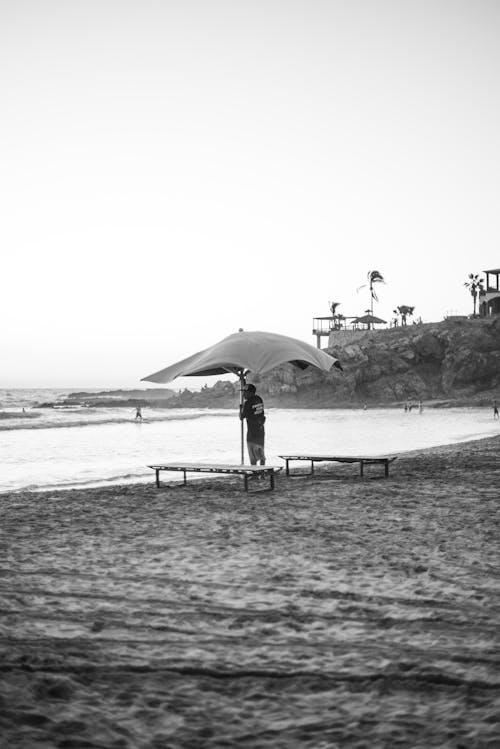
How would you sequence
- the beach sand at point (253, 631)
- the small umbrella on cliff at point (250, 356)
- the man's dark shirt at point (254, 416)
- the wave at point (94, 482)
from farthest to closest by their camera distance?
the wave at point (94, 482) < the man's dark shirt at point (254, 416) < the small umbrella on cliff at point (250, 356) < the beach sand at point (253, 631)

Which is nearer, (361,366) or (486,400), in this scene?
(486,400)

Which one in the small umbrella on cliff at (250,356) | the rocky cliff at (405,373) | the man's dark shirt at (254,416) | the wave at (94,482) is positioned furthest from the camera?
the rocky cliff at (405,373)

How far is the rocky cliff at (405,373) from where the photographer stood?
75000 millimetres

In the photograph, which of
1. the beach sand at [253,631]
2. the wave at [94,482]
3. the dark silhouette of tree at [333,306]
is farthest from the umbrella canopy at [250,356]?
the dark silhouette of tree at [333,306]

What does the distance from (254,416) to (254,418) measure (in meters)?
0.05

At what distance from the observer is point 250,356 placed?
34.6ft

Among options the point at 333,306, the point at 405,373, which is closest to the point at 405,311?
the point at 333,306

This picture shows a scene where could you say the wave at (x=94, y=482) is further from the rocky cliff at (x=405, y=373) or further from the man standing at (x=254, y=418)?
the rocky cliff at (x=405, y=373)

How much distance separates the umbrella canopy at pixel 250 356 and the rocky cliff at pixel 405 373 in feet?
208

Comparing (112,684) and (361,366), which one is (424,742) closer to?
(112,684)

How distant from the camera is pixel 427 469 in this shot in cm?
1400

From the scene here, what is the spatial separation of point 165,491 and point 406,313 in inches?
4184

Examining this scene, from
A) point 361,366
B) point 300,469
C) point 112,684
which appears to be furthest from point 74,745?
point 361,366

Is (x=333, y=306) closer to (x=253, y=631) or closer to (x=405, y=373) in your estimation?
(x=405, y=373)
